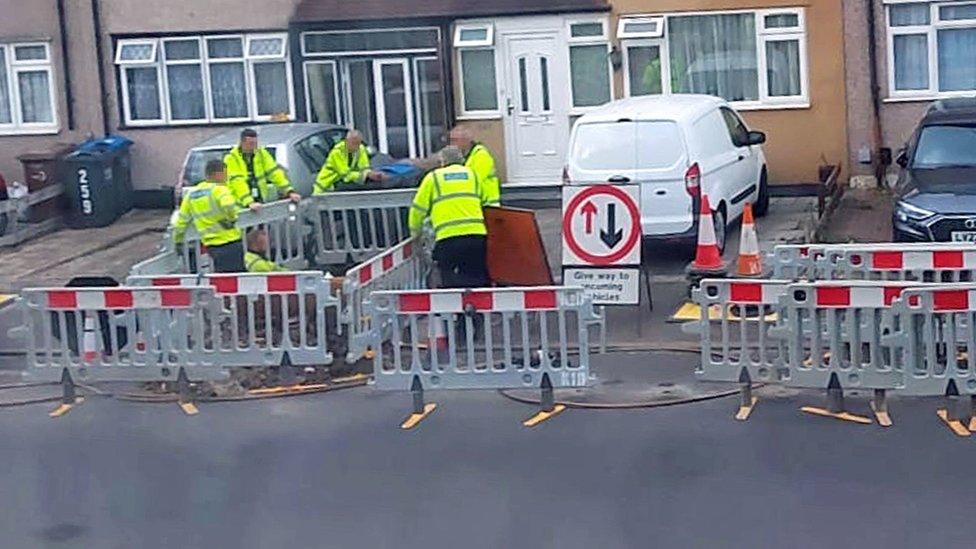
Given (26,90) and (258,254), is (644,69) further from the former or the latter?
(258,254)

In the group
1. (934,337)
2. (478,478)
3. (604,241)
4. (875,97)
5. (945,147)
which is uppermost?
(875,97)

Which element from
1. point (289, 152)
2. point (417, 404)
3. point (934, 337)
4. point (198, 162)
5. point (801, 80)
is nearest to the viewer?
point (934, 337)

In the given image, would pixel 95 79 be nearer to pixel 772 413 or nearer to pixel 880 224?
pixel 880 224

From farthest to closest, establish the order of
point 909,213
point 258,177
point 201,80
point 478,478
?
point 201,80, point 258,177, point 909,213, point 478,478

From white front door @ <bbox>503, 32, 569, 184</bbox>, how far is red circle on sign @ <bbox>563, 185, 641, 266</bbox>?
9.98 meters

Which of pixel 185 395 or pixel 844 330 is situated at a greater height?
pixel 844 330

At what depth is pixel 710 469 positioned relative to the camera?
35.7 feet

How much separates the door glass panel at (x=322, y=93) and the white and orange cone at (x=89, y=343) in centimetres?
1227

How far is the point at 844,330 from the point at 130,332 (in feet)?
17.1

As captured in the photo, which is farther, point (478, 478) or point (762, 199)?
point (762, 199)

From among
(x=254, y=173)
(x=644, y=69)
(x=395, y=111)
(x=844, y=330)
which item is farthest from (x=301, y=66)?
(x=844, y=330)

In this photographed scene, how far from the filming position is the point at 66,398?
13.7 m

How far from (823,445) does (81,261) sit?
12.7 metres

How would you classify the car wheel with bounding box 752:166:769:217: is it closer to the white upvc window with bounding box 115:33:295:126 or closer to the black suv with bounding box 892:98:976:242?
the black suv with bounding box 892:98:976:242
